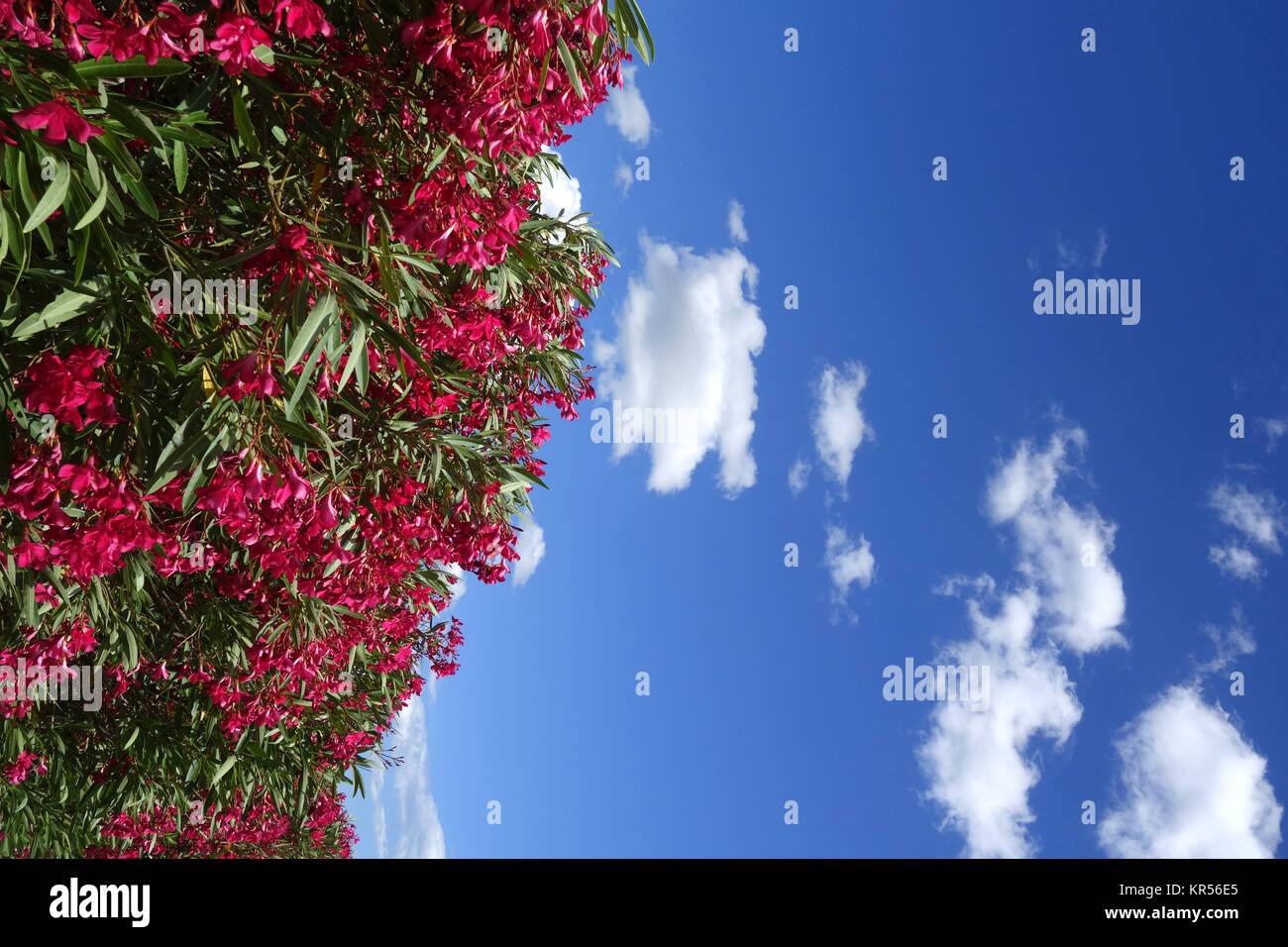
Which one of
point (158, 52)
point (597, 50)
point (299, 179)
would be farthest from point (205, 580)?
point (597, 50)

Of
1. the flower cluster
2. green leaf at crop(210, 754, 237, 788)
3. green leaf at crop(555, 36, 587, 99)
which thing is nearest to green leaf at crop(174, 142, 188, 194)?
the flower cluster

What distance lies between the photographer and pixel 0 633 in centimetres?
320

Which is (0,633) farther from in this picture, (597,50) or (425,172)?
(597,50)

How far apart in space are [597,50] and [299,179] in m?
1.22

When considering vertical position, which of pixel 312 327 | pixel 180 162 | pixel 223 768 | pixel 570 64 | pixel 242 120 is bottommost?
pixel 223 768

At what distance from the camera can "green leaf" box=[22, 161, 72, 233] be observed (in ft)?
5.69

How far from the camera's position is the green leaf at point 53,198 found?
5.69ft

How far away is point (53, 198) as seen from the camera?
1766 millimetres

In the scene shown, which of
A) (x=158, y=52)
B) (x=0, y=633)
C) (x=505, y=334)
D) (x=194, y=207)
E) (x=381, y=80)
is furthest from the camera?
(x=505, y=334)

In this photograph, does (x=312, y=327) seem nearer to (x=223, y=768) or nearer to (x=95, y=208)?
(x=95, y=208)

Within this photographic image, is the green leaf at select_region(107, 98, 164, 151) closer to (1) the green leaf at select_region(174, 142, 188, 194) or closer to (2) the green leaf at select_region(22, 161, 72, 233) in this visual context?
(2) the green leaf at select_region(22, 161, 72, 233)

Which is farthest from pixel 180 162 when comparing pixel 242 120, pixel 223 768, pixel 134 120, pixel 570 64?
pixel 223 768

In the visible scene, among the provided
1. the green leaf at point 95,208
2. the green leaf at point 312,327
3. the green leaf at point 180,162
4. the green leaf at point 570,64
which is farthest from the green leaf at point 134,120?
the green leaf at point 570,64

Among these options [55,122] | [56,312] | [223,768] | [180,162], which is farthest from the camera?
[223,768]
